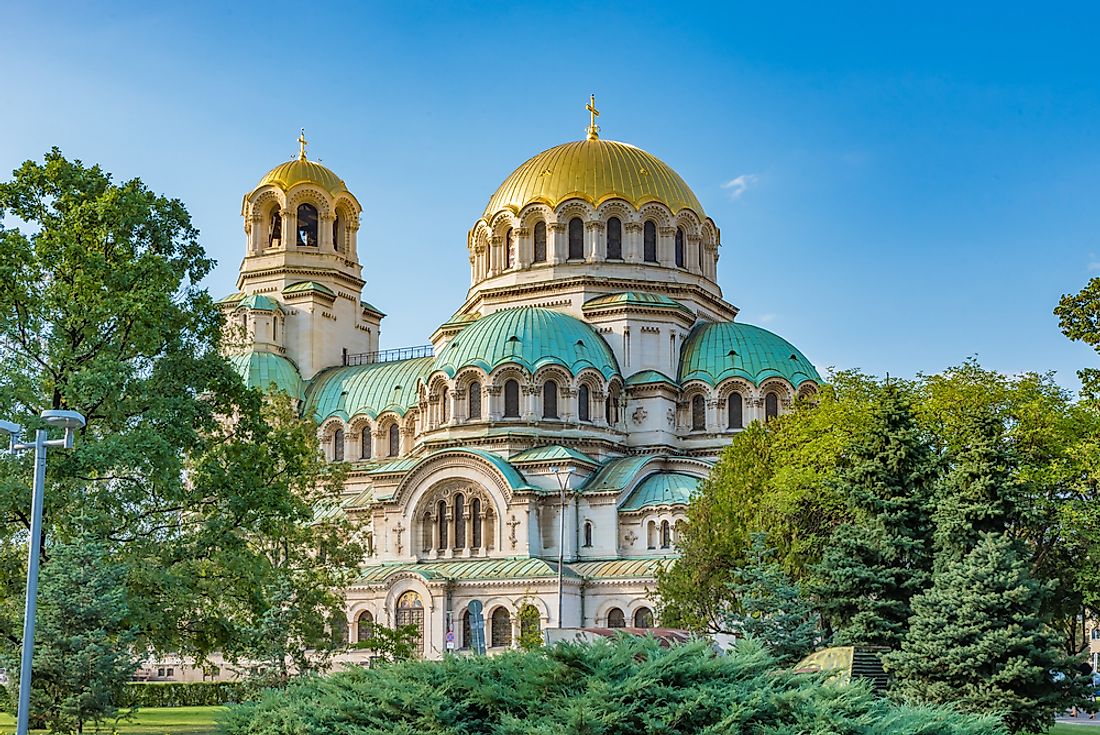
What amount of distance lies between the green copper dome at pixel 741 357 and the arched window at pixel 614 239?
15.5 ft

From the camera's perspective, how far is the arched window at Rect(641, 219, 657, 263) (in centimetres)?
5803

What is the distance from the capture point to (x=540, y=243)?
191 feet

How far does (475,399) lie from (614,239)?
10165mm

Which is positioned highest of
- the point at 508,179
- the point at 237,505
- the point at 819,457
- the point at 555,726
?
the point at 508,179

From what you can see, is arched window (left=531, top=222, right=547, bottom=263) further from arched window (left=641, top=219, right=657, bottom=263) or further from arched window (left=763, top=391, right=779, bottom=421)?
arched window (left=763, top=391, right=779, bottom=421)

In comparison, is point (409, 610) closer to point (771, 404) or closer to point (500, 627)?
point (500, 627)

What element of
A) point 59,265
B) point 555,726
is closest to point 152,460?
point 59,265

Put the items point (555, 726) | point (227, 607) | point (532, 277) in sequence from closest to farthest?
point (555, 726) → point (227, 607) → point (532, 277)

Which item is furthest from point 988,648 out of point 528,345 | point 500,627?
point 528,345

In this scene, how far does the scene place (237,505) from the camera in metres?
23.2

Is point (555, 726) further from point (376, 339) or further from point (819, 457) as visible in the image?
point (376, 339)

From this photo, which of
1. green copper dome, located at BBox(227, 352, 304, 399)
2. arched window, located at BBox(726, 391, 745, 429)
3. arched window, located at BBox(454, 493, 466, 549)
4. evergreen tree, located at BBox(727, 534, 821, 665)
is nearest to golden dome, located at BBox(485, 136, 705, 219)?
arched window, located at BBox(726, 391, 745, 429)

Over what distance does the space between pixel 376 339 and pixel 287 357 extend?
5690 millimetres

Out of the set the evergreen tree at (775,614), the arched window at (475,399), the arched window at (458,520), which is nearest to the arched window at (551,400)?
the arched window at (475,399)
